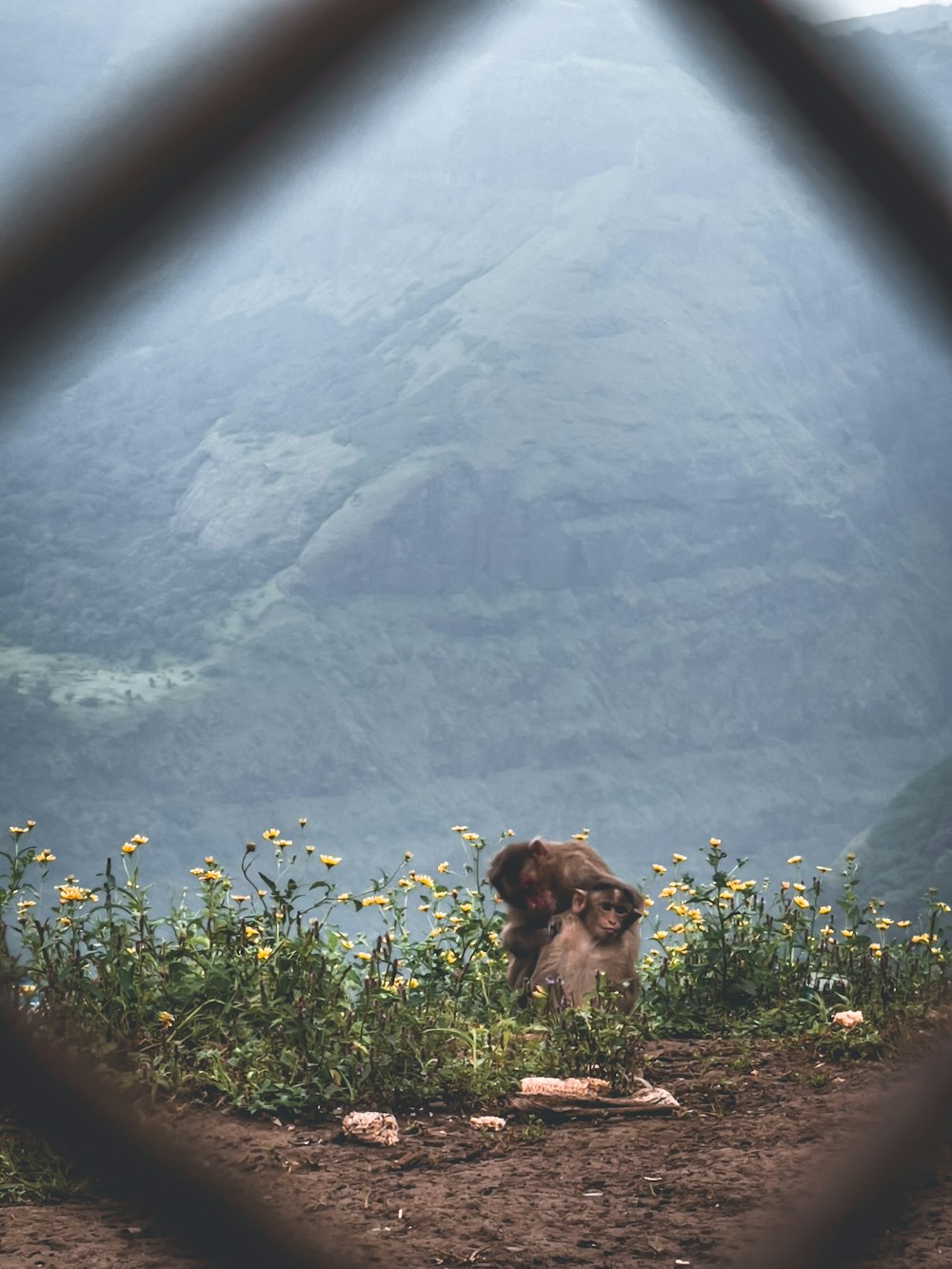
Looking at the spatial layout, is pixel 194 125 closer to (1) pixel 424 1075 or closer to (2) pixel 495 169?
(1) pixel 424 1075

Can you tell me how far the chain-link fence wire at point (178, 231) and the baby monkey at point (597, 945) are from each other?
10.4 feet

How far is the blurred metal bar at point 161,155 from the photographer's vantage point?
0.80 m

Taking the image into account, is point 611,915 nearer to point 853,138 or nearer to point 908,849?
point 853,138

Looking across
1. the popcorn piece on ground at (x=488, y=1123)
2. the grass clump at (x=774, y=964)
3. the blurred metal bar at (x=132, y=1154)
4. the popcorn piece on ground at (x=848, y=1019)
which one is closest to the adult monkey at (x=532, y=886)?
the grass clump at (x=774, y=964)

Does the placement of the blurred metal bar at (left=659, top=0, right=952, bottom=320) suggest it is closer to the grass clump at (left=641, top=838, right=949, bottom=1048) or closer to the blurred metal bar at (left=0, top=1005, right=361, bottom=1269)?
the blurred metal bar at (left=0, top=1005, right=361, bottom=1269)

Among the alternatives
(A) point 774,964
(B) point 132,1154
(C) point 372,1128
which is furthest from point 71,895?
(B) point 132,1154

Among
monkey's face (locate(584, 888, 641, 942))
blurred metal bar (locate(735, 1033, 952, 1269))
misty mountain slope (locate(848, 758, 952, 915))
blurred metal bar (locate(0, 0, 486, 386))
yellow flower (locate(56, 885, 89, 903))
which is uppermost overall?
blurred metal bar (locate(0, 0, 486, 386))

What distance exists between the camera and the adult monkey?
13.9 feet

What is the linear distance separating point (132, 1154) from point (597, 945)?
3.42 m

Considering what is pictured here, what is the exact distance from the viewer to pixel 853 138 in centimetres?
101

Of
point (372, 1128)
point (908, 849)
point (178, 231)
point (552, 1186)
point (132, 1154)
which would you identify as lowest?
point (908, 849)

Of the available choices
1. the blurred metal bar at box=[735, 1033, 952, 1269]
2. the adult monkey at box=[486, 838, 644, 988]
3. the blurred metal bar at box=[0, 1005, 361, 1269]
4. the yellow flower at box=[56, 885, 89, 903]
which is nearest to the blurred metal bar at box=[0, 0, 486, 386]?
the blurred metal bar at box=[0, 1005, 361, 1269]

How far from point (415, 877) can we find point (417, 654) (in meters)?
102

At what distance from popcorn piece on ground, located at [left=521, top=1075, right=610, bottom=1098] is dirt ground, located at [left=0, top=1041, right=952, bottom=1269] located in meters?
0.09
